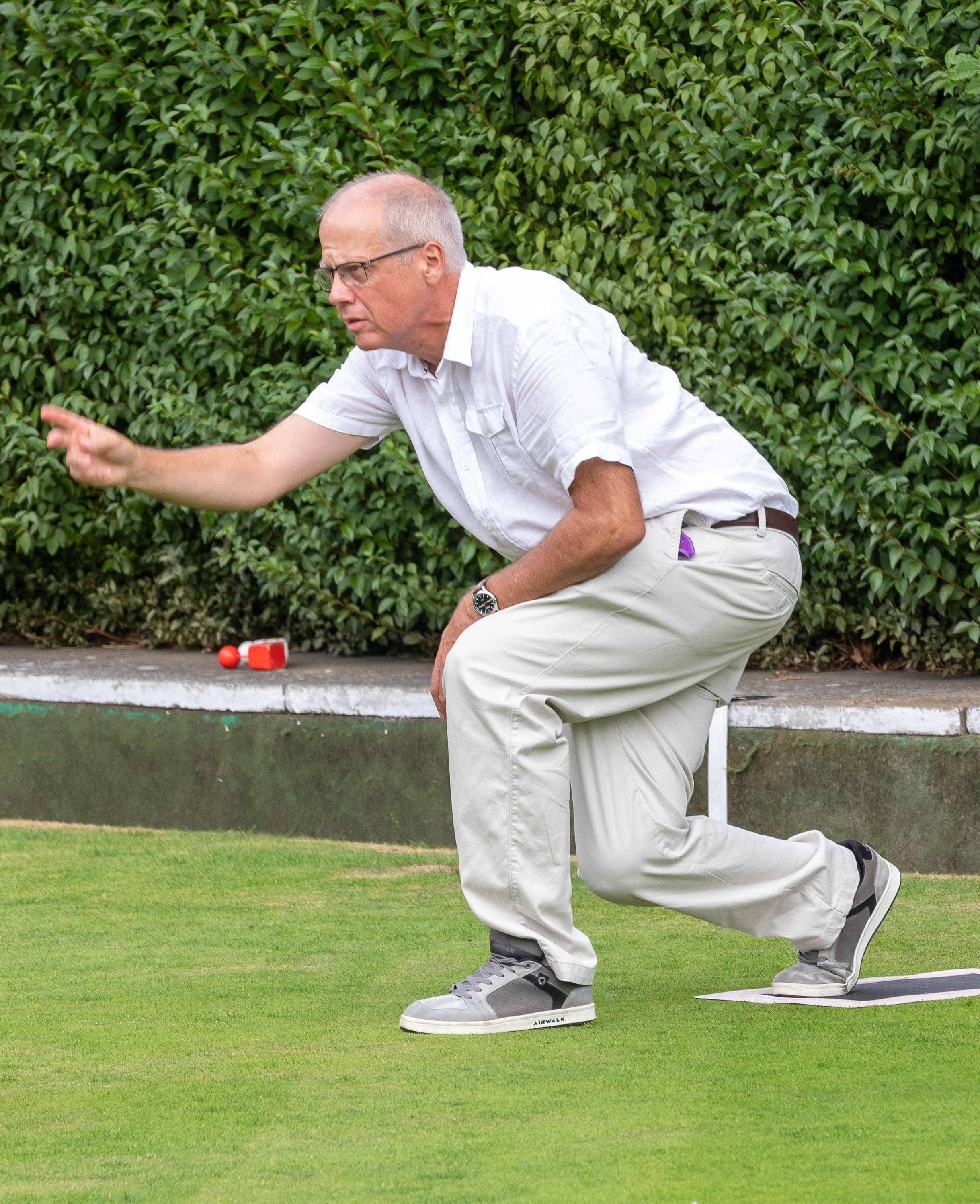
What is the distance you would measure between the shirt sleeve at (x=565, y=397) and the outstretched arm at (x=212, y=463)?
0.70m

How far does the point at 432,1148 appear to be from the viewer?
265 cm

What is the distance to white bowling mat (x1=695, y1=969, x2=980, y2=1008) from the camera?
11.6 ft

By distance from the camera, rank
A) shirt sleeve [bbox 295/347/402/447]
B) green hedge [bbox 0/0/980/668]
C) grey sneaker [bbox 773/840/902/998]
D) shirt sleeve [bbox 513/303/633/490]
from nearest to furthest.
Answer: shirt sleeve [bbox 513/303/633/490] → grey sneaker [bbox 773/840/902/998] → shirt sleeve [bbox 295/347/402/447] → green hedge [bbox 0/0/980/668]

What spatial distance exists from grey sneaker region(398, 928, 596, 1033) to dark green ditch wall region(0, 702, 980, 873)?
196cm

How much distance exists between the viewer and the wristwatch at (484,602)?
11.5 feet

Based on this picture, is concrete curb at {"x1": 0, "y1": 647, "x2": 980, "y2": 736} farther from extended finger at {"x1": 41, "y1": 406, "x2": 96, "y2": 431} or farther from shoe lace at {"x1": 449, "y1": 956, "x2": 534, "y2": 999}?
extended finger at {"x1": 41, "y1": 406, "x2": 96, "y2": 431}

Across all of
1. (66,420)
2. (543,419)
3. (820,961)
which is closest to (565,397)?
(543,419)


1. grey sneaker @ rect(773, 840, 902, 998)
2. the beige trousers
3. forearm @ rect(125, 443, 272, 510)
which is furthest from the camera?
forearm @ rect(125, 443, 272, 510)

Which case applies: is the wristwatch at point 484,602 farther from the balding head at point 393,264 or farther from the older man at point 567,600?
the balding head at point 393,264

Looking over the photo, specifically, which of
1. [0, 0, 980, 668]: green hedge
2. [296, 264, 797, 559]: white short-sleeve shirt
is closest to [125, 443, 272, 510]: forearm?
[296, 264, 797, 559]: white short-sleeve shirt

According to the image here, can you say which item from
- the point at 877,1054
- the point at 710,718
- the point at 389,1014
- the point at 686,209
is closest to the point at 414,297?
the point at 710,718

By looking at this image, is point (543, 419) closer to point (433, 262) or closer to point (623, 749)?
point (433, 262)

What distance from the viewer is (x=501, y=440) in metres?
3.49

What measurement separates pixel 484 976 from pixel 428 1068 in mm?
344
